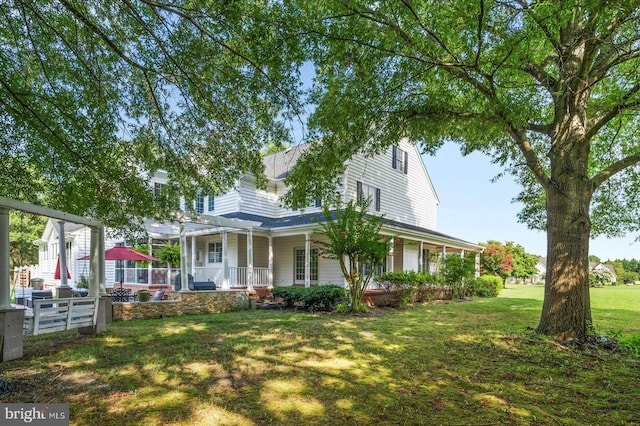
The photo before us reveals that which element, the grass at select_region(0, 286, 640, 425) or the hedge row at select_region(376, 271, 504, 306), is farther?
the hedge row at select_region(376, 271, 504, 306)

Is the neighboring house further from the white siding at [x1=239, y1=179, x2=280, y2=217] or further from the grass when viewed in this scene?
the grass

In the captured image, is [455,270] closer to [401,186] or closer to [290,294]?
[401,186]

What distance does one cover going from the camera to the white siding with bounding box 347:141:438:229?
1703 cm

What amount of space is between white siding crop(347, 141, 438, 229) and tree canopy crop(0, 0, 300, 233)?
9603 mm

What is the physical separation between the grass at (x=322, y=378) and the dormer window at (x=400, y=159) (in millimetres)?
12627

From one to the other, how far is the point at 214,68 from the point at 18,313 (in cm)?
510

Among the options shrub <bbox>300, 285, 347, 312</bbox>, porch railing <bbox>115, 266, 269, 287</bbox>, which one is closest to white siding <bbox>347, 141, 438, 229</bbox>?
shrub <bbox>300, 285, 347, 312</bbox>

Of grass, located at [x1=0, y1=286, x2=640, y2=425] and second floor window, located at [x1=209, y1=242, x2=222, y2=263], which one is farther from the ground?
second floor window, located at [x1=209, y1=242, x2=222, y2=263]

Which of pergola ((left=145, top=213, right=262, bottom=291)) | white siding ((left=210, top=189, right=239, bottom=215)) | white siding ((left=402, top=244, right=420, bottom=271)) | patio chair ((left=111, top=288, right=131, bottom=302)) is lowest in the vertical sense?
patio chair ((left=111, top=288, right=131, bottom=302))

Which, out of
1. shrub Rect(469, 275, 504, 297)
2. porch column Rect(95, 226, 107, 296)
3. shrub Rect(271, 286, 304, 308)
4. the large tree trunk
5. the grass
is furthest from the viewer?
shrub Rect(469, 275, 504, 297)

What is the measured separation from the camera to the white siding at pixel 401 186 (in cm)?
1703

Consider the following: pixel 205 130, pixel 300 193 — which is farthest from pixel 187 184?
pixel 300 193

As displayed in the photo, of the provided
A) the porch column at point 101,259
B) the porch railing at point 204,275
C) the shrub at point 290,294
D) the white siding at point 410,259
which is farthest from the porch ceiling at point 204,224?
the white siding at point 410,259

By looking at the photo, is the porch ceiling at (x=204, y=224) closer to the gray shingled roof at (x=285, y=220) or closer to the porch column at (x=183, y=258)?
the porch column at (x=183, y=258)
